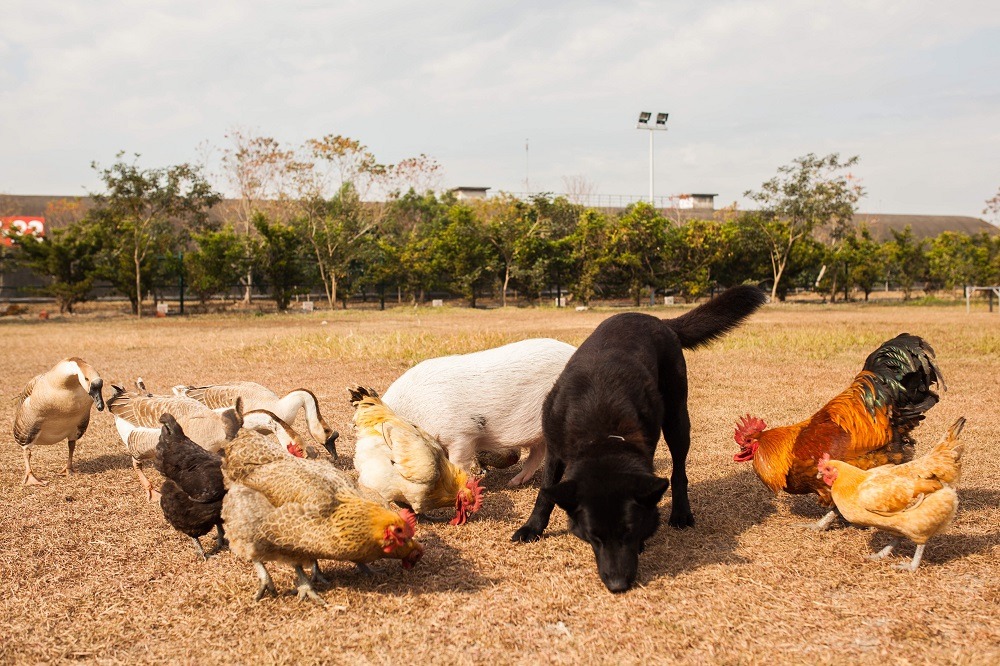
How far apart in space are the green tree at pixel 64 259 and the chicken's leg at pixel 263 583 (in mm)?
30831

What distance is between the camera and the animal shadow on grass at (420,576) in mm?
4352

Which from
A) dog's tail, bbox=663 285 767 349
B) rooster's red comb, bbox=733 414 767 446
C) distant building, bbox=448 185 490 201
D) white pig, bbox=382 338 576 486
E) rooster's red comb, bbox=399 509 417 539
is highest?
distant building, bbox=448 185 490 201

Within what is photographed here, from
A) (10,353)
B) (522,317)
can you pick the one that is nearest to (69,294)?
(10,353)

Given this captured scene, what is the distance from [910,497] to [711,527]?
138 centimetres

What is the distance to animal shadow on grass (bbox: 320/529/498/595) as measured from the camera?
171 inches

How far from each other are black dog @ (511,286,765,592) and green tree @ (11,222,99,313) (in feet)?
102

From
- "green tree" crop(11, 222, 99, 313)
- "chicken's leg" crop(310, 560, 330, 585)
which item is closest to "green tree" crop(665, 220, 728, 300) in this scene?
"green tree" crop(11, 222, 99, 313)

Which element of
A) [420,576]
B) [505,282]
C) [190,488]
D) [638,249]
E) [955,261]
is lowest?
[420,576]

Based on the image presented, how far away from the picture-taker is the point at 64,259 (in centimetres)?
3020

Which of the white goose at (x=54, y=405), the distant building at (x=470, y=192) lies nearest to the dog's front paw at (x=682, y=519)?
the white goose at (x=54, y=405)

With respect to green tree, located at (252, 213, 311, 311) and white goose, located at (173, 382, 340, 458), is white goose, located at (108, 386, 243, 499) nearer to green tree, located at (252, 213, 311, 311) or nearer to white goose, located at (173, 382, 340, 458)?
A: white goose, located at (173, 382, 340, 458)

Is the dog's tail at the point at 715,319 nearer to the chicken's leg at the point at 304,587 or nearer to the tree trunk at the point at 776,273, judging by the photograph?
the chicken's leg at the point at 304,587

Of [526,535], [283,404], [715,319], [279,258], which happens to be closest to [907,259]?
[279,258]

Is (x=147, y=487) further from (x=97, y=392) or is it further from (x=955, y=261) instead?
(x=955, y=261)
